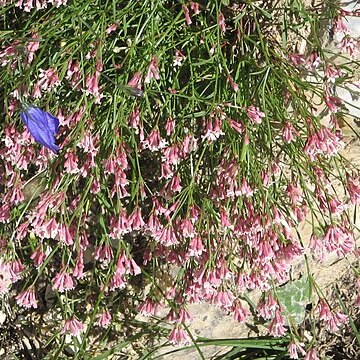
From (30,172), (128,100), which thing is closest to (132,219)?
(128,100)

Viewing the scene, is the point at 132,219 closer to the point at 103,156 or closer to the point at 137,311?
the point at 103,156

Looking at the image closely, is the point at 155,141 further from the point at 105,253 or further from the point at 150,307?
the point at 150,307

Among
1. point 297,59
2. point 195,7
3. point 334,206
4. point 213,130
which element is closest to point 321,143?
point 334,206

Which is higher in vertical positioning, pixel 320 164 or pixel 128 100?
pixel 128 100

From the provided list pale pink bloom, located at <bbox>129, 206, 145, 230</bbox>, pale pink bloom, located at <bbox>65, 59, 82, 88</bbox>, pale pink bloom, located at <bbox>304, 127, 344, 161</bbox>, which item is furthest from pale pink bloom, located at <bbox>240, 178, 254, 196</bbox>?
pale pink bloom, located at <bbox>65, 59, 82, 88</bbox>

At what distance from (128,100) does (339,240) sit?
3.25ft

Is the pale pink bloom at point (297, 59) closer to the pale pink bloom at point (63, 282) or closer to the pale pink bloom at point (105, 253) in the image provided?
the pale pink bloom at point (105, 253)

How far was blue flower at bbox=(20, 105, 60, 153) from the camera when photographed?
2494mm

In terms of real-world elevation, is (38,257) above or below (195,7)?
below

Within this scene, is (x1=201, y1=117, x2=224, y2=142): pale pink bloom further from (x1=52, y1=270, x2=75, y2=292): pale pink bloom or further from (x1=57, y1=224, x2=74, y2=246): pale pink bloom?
(x1=52, y1=270, x2=75, y2=292): pale pink bloom

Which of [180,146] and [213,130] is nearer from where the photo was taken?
[213,130]

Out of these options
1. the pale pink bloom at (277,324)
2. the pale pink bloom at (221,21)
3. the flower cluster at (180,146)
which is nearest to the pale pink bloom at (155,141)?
the flower cluster at (180,146)

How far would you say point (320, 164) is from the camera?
282cm

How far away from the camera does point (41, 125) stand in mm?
2549
